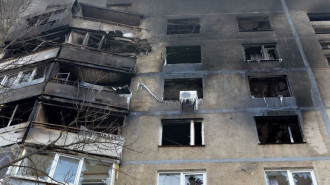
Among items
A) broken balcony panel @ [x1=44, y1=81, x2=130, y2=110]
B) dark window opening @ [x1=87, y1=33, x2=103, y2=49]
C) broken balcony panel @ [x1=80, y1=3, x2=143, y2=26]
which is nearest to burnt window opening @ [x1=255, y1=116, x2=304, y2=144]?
broken balcony panel @ [x1=44, y1=81, x2=130, y2=110]

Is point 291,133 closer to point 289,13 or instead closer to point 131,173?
point 131,173

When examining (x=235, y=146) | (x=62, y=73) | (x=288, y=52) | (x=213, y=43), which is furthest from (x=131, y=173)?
(x=288, y=52)

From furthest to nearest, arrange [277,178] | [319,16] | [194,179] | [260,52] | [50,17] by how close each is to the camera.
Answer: [319,16] → [50,17] → [260,52] → [194,179] → [277,178]

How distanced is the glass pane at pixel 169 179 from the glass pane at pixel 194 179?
1.15ft

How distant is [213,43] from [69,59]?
8066 mm

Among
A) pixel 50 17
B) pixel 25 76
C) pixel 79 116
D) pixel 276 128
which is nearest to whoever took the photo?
pixel 276 128

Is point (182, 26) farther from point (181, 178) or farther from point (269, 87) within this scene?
point (181, 178)

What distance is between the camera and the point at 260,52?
19.2 meters

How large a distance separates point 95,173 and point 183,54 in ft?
31.8

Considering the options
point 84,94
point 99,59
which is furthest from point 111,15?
point 84,94

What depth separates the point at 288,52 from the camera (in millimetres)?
18109

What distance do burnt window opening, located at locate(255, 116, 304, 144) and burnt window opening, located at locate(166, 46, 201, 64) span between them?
629 cm

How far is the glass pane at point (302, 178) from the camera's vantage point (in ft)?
40.4

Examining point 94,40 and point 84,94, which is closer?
point 84,94
